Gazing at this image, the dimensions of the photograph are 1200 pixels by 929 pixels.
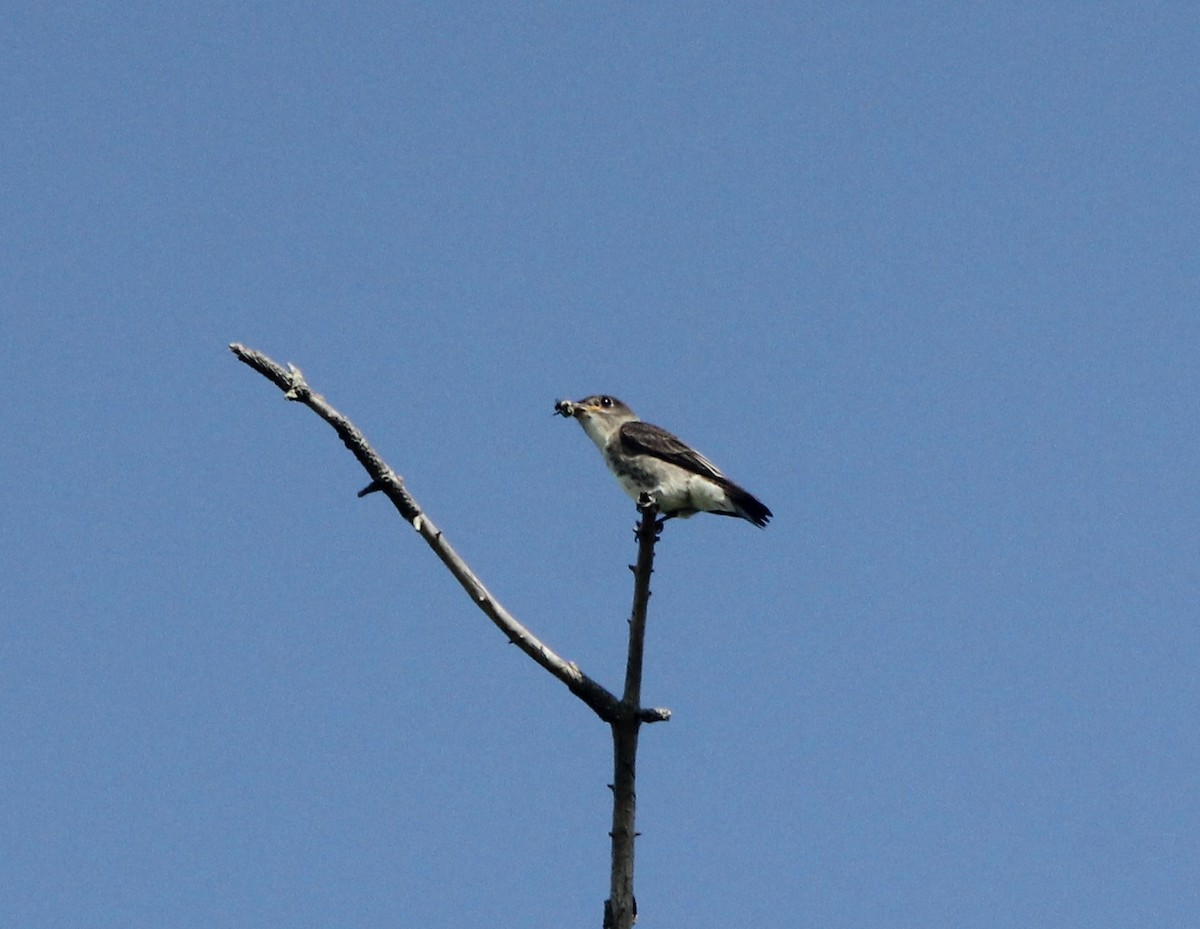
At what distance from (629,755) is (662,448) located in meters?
6.74

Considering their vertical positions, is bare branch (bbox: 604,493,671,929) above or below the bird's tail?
below

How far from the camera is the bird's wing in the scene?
12.2 meters

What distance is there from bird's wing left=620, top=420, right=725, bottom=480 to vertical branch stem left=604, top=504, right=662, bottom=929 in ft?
17.3

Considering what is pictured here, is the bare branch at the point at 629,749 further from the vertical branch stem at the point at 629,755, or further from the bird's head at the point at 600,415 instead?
the bird's head at the point at 600,415

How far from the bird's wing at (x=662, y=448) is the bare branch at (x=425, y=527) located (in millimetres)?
6286

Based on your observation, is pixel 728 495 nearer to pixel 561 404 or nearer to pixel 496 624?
pixel 561 404

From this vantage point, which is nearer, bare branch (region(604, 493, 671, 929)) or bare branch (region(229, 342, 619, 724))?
bare branch (region(604, 493, 671, 929))

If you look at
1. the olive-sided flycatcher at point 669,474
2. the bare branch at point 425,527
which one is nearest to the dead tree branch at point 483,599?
the bare branch at point 425,527

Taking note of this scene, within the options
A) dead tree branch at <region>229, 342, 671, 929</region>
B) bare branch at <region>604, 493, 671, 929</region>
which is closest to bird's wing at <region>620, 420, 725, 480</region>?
bare branch at <region>604, 493, 671, 929</region>

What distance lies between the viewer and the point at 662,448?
1241 centimetres

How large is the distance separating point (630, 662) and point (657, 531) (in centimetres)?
120

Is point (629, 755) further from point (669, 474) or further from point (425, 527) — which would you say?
point (669, 474)

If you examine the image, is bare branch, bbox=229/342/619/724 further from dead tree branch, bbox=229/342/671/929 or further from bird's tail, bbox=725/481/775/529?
bird's tail, bbox=725/481/775/529

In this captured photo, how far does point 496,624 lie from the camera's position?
588 cm
